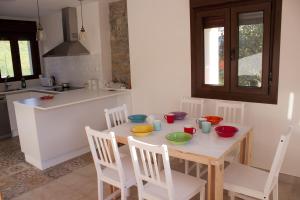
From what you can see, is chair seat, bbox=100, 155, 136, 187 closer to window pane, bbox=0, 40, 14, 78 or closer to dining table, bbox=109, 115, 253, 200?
dining table, bbox=109, 115, 253, 200

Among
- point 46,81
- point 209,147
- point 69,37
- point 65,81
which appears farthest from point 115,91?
point 209,147

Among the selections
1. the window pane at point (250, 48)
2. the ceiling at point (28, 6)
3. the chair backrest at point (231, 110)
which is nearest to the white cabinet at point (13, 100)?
the ceiling at point (28, 6)

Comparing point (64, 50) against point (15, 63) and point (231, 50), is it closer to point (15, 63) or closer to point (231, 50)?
point (15, 63)

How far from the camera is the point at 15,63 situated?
510 centimetres

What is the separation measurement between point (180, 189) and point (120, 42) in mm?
3086

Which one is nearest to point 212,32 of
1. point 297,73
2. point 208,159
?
point 297,73

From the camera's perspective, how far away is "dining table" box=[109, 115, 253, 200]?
176 centimetres

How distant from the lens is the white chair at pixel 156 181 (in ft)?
5.49

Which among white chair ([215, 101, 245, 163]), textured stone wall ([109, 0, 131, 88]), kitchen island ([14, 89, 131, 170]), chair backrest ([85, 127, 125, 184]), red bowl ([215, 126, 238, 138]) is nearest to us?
chair backrest ([85, 127, 125, 184])

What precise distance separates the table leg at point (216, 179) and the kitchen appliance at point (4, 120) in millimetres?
4055

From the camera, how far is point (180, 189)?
1849 millimetres

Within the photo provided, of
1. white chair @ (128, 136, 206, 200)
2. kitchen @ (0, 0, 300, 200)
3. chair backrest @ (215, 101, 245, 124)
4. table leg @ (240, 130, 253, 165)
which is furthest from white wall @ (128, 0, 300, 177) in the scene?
white chair @ (128, 136, 206, 200)

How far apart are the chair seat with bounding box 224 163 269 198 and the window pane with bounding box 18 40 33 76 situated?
191 inches

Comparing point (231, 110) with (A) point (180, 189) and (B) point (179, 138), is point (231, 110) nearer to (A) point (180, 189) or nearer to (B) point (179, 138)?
(B) point (179, 138)
